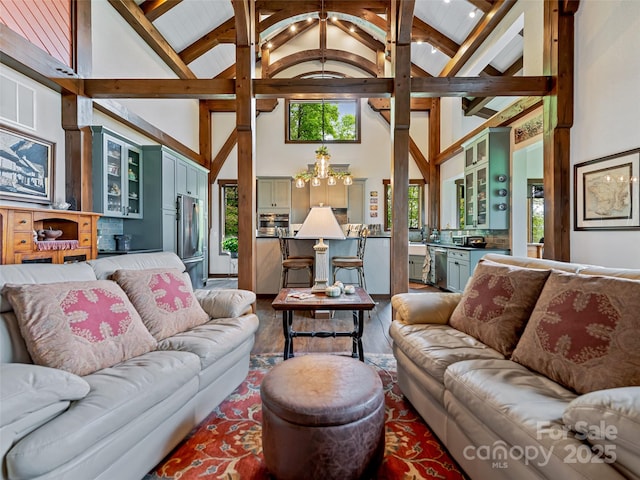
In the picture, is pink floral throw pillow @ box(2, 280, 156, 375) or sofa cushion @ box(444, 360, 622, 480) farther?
pink floral throw pillow @ box(2, 280, 156, 375)

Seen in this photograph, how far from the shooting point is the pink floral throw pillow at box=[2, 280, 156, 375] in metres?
1.36

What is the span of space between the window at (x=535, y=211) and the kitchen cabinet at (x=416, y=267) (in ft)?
8.36

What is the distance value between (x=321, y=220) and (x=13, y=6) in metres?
3.55

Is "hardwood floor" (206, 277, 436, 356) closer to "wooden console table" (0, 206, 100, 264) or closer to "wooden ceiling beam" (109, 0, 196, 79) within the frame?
"wooden console table" (0, 206, 100, 264)

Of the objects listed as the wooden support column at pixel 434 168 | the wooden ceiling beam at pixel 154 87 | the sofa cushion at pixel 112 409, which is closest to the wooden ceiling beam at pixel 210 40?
the wooden ceiling beam at pixel 154 87

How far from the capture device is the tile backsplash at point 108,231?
4508 millimetres

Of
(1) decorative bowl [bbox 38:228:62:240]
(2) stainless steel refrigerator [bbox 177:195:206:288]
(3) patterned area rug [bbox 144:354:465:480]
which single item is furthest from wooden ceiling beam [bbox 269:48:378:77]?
(3) patterned area rug [bbox 144:354:465:480]

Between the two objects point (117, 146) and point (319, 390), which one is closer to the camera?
point (319, 390)

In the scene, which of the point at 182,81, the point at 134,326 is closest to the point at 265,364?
the point at 134,326

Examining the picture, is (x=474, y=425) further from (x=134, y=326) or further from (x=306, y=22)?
(x=306, y=22)

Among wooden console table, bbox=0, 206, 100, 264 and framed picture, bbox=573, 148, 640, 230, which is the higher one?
framed picture, bbox=573, 148, 640, 230

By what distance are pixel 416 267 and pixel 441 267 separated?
86 centimetres

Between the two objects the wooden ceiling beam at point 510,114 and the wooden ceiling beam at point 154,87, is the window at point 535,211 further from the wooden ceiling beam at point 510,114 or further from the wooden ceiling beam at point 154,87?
the wooden ceiling beam at point 154,87

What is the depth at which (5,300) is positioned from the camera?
1.42 meters
